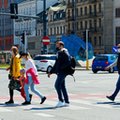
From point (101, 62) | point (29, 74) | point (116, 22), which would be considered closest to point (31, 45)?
point (116, 22)

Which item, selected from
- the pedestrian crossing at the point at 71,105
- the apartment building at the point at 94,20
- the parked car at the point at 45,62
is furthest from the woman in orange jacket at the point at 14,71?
the apartment building at the point at 94,20

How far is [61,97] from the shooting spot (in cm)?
1627

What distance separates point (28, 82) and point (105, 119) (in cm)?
443

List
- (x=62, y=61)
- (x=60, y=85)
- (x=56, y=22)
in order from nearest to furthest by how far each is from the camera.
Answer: (x=62, y=61) < (x=60, y=85) < (x=56, y=22)

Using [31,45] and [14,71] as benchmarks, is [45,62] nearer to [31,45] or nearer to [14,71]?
[14,71]

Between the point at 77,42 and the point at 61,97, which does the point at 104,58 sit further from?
the point at 61,97

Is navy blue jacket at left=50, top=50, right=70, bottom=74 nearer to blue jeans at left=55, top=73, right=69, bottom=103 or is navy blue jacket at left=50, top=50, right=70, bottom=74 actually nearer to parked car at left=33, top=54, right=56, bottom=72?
blue jeans at left=55, top=73, right=69, bottom=103

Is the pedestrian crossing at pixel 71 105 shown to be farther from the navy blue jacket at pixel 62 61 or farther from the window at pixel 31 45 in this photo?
the window at pixel 31 45

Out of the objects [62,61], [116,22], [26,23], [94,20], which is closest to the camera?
[62,61]

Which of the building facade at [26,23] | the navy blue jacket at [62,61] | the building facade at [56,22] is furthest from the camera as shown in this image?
the building facade at [26,23]

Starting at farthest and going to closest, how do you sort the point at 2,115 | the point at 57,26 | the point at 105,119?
1. the point at 57,26
2. the point at 2,115
3. the point at 105,119

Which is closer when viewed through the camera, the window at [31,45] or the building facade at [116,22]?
the building facade at [116,22]

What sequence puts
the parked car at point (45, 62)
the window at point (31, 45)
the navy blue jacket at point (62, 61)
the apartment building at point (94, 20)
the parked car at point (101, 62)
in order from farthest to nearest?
the window at point (31, 45) < the apartment building at point (94, 20) < the parked car at point (45, 62) < the parked car at point (101, 62) < the navy blue jacket at point (62, 61)

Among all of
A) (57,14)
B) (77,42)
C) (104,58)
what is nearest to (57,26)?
(57,14)
